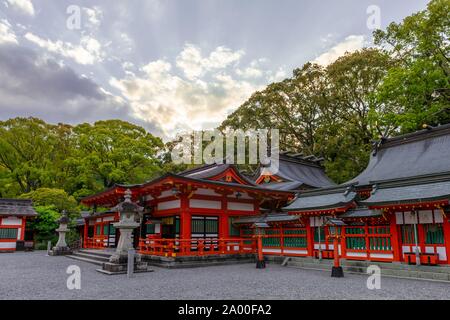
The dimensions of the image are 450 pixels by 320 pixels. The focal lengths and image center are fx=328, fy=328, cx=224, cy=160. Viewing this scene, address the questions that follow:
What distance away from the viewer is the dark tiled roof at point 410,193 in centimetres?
1161

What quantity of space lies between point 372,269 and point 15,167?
3573 centimetres

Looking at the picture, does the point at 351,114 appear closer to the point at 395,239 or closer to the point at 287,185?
the point at 287,185

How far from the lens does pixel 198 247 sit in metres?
16.2

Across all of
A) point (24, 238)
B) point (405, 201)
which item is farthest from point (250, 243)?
point (24, 238)

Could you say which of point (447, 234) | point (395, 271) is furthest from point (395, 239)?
point (447, 234)

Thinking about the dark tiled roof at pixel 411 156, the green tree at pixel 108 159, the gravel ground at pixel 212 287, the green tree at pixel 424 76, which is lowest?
the gravel ground at pixel 212 287

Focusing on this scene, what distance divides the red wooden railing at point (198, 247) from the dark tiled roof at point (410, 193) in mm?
7243

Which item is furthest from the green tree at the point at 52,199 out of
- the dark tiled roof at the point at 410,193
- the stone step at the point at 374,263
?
the dark tiled roof at the point at 410,193

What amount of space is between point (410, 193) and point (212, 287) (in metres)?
8.46

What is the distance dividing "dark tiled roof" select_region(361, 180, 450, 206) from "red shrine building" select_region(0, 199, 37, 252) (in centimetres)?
2547

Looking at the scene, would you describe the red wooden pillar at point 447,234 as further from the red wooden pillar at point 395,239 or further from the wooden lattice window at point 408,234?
the red wooden pillar at point 395,239

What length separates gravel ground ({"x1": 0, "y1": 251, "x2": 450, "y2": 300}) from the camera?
28.2 ft

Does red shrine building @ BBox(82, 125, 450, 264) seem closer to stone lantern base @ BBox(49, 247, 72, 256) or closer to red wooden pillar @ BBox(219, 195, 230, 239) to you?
red wooden pillar @ BBox(219, 195, 230, 239)
